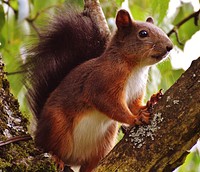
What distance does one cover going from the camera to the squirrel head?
2617mm

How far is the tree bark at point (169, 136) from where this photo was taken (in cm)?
195

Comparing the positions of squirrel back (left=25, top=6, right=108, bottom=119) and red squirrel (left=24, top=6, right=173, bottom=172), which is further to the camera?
squirrel back (left=25, top=6, right=108, bottom=119)

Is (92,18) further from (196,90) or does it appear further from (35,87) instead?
(196,90)

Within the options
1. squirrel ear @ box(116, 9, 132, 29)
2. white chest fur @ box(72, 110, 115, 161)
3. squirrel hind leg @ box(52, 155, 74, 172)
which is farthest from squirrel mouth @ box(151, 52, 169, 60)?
squirrel hind leg @ box(52, 155, 74, 172)

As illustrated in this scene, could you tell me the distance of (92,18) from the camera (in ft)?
9.46

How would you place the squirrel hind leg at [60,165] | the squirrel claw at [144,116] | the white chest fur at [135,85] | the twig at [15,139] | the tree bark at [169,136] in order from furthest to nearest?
1. the white chest fur at [135,85]
2. the squirrel hind leg at [60,165]
3. the twig at [15,139]
4. the squirrel claw at [144,116]
5. the tree bark at [169,136]

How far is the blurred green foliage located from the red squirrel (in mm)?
93

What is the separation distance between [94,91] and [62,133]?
252 mm

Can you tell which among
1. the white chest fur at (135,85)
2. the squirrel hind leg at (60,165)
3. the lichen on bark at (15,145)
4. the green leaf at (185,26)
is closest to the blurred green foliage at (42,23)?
the green leaf at (185,26)

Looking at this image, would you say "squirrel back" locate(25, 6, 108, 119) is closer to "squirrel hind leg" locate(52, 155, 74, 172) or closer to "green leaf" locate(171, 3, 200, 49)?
"squirrel hind leg" locate(52, 155, 74, 172)

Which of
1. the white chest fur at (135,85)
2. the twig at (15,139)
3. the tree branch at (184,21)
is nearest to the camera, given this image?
the twig at (15,139)

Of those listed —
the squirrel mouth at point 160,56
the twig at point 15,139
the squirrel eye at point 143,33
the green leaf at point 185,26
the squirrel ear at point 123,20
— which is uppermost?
the squirrel ear at point 123,20

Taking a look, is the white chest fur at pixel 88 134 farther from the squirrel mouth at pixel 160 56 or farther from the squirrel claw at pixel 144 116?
the squirrel claw at pixel 144 116

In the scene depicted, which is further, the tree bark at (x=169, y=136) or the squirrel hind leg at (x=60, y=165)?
the squirrel hind leg at (x=60, y=165)
